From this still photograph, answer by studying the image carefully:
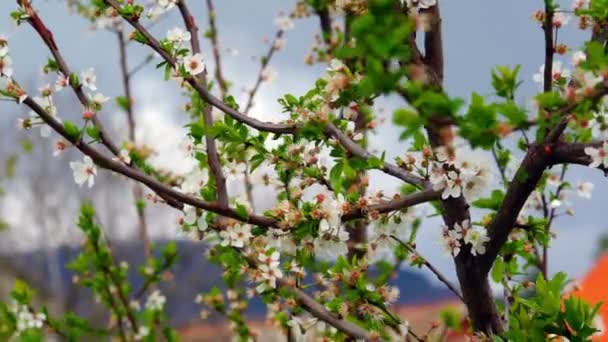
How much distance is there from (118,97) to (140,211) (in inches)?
27.5

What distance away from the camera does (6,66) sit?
2434 mm

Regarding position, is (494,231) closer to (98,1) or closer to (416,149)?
(416,149)

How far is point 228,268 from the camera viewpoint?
2.87m

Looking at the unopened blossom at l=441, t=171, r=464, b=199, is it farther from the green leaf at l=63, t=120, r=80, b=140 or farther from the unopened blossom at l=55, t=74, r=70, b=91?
the unopened blossom at l=55, t=74, r=70, b=91

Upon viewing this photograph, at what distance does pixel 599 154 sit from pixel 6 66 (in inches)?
62.4

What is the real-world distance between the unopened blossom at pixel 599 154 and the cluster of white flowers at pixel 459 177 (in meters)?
0.24

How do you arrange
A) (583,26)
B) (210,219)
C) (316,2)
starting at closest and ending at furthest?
(583,26)
(210,219)
(316,2)

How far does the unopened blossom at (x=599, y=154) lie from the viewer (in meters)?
1.97

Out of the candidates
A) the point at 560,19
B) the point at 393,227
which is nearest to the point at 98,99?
the point at 393,227

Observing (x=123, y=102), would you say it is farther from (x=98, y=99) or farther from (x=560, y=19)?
(x=560, y=19)

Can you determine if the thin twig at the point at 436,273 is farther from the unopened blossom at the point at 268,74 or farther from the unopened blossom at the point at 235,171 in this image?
the unopened blossom at the point at 268,74

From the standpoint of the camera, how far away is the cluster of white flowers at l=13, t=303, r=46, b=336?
412cm

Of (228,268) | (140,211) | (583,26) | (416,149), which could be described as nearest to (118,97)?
(140,211)

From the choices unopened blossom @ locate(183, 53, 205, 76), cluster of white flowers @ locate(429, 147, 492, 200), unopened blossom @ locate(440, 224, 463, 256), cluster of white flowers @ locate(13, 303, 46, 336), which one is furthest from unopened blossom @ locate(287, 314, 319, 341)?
cluster of white flowers @ locate(13, 303, 46, 336)
